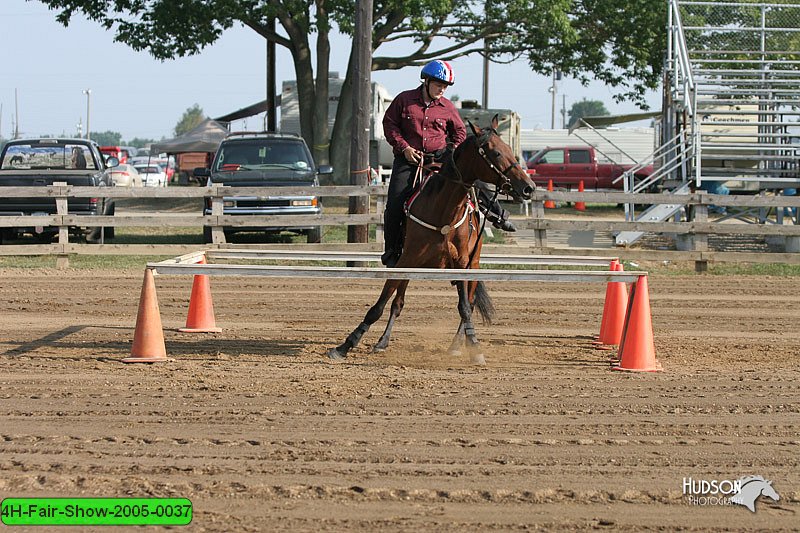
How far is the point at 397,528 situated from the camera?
4938 mm

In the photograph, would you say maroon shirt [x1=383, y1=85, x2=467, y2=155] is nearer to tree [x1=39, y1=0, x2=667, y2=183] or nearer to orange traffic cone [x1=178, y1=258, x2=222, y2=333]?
orange traffic cone [x1=178, y1=258, x2=222, y2=333]

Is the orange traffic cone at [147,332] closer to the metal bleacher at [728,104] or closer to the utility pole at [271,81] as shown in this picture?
the metal bleacher at [728,104]

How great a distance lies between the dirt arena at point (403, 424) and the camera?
5.26 metres

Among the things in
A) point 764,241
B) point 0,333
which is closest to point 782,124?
point 764,241

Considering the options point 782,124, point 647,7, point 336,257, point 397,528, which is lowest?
point 397,528

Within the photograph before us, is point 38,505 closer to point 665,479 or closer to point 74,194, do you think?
point 665,479

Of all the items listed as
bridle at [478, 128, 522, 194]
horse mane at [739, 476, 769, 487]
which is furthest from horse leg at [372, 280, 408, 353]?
horse mane at [739, 476, 769, 487]

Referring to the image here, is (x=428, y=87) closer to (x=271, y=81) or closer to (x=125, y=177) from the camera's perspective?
(x=271, y=81)

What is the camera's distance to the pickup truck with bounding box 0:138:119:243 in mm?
19531

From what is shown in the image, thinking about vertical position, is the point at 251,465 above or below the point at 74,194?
below

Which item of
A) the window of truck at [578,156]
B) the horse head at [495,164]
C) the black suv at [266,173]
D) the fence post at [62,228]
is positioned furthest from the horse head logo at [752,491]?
the window of truck at [578,156]

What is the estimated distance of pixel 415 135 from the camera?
9750 mm

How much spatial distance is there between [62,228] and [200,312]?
7.90m

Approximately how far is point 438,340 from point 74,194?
9773 millimetres
